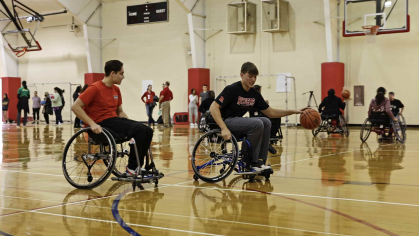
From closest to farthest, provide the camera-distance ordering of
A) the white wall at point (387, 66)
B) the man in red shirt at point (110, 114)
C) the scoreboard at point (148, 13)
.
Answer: the man in red shirt at point (110, 114)
the white wall at point (387, 66)
the scoreboard at point (148, 13)

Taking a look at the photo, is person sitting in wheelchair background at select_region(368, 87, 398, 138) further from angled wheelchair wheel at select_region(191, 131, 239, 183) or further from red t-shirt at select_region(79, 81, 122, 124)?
red t-shirt at select_region(79, 81, 122, 124)

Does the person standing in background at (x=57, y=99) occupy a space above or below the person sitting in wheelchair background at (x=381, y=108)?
above

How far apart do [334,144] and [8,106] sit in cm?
1582

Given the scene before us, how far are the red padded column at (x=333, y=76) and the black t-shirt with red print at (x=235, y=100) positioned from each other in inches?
418

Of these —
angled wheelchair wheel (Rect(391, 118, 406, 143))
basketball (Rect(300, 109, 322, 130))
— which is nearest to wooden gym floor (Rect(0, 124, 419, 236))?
basketball (Rect(300, 109, 322, 130))

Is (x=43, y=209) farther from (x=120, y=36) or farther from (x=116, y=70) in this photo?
(x=120, y=36)

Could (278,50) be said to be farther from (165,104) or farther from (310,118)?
(310,118)

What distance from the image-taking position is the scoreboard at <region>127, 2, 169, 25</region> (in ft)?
60.0

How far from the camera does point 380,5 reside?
1348cm

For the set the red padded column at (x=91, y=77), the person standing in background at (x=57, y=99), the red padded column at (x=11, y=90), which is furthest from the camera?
the red padded column at (x=11, y=90)

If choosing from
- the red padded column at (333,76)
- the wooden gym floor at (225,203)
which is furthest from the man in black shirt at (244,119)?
the red padded column at (333,76)

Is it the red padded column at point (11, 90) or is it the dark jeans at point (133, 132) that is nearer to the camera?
the dark jeans at point (133, 132)

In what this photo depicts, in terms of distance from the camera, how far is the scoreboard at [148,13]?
60.0ft

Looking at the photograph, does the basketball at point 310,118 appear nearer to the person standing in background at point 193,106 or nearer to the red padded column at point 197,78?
the person standing in background at point 193,106
